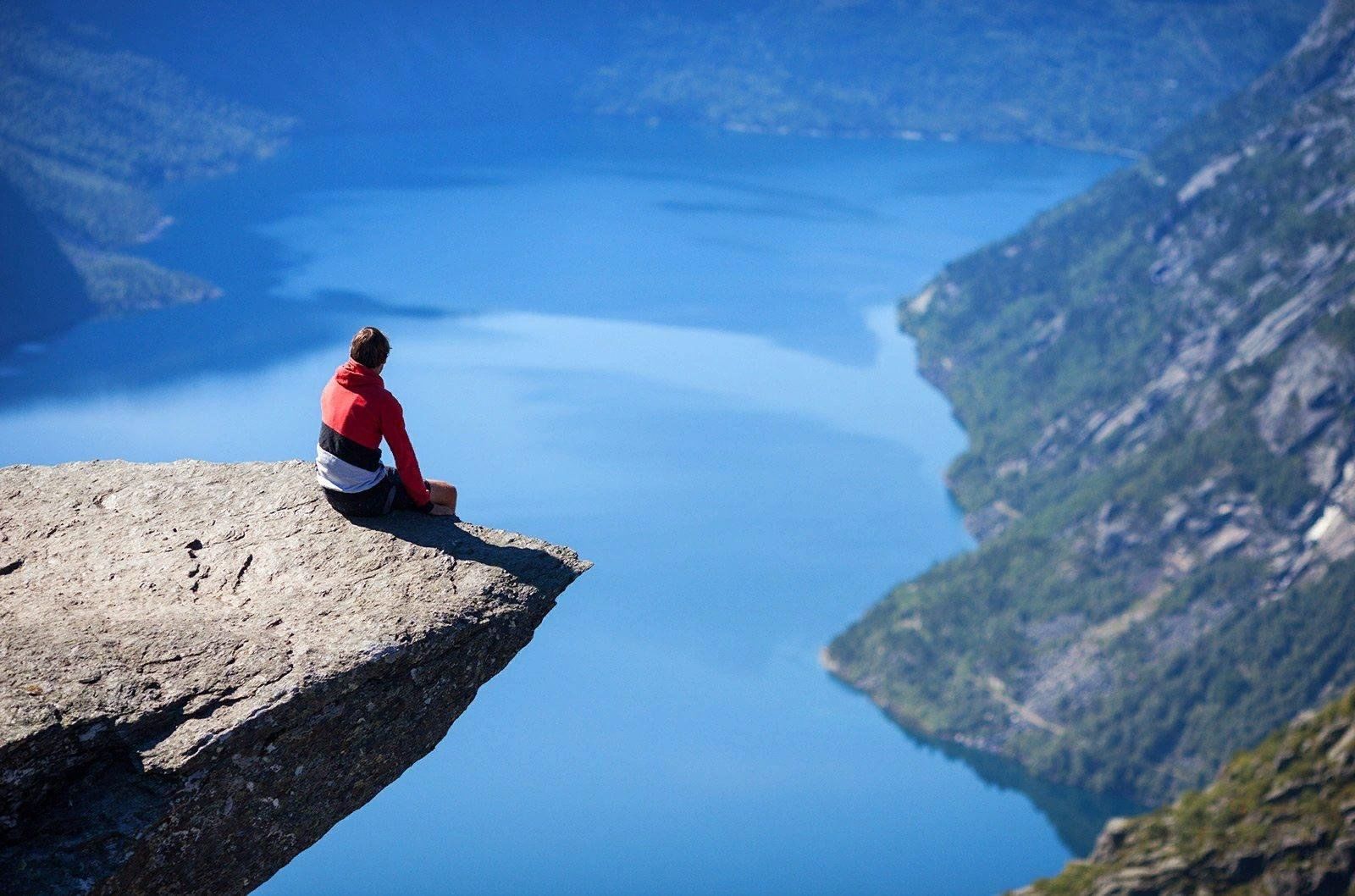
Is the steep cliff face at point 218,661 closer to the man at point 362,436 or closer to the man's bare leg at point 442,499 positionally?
the man's bare leg at point 442,499

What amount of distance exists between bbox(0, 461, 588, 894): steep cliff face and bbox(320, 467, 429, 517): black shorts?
16 cm

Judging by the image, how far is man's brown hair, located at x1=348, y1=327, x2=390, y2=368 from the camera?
16.5 meters

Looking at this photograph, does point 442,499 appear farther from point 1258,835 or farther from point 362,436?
point 1258,835

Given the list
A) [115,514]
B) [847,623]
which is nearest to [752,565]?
[847,623]

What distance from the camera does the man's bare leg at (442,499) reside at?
17392 mm

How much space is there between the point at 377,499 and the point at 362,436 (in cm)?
79

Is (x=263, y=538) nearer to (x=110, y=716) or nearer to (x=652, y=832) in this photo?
(x=110, y=716)

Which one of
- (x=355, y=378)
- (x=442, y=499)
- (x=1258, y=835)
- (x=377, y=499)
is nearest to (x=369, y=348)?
(x=355, y=378)

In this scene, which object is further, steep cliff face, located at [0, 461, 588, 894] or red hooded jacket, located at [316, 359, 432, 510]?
red hooded jacket, located at [316, 359, 432, 510]

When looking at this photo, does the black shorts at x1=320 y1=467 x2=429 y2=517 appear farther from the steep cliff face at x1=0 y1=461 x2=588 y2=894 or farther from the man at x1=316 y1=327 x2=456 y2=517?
the steep cliff face at x1=0 y1=461 x2=588 y2=894

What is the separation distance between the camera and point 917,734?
176875 millimetres

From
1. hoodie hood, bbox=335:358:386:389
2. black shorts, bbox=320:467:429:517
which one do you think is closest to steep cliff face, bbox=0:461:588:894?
black shorts, bbox=320:467:429:517

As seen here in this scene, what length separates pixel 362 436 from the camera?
16.5 metres

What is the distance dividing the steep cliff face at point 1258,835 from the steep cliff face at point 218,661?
82645mm
